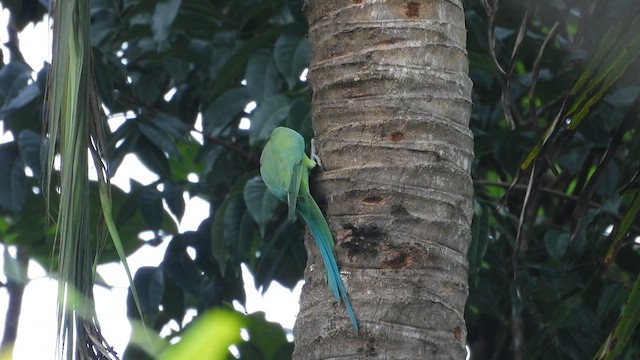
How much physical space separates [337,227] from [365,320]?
0.26 metres

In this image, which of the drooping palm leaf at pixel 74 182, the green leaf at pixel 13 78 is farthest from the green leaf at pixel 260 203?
the drooping palm leaf at pixel 74 182

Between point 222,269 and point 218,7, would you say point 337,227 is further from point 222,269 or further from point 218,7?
point 218,7

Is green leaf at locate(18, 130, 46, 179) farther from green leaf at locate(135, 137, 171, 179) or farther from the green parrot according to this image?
the green parrot

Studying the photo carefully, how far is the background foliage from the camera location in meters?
3.88

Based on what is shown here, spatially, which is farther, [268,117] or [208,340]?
[268,117]

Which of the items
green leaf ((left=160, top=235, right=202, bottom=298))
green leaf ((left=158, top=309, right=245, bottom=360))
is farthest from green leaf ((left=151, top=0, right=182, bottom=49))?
green leaf ((left=158, top=309, right=245, bottom=360))

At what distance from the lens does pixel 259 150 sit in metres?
4.52

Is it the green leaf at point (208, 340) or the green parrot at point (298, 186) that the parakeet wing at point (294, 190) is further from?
the green leaf at point (208, 340)

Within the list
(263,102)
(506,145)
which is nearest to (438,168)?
(263,102)

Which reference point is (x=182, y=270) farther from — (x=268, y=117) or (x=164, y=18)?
(x=164, y=18)

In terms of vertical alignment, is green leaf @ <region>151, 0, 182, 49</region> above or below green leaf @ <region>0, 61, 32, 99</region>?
above

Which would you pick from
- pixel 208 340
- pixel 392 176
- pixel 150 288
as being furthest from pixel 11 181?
pixel 208 340

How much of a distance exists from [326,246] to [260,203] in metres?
1.47

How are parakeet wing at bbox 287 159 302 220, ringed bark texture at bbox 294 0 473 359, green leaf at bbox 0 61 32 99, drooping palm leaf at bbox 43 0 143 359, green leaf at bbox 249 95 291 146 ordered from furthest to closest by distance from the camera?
green leaf at bbox 0 61 32 99 < green leaf at bbox 249 95 291 146 < parakeet wing at bbox 287 159 302 220 < ringed bark texture at bbox 294 0 473 359 < drooping palm leaf at bbox 43 0 143 359
